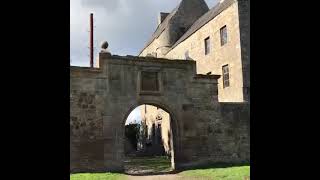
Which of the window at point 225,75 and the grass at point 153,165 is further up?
the window at point 225,75

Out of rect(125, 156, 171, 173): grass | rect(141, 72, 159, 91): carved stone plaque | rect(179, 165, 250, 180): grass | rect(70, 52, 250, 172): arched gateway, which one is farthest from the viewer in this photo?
rect(125, 156, 171, 173): grass

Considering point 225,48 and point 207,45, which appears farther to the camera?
point 207,45

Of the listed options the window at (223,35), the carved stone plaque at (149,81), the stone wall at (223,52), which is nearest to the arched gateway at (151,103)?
the carved stone plaque at (149,81)

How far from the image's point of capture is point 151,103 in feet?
51.0

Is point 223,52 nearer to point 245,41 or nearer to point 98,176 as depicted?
point 245,41

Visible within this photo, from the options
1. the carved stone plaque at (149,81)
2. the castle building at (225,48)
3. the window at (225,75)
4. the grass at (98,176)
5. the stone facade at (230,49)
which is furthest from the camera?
the window at (225,75)

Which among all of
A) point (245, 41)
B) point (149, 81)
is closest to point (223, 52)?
point (245, 41)

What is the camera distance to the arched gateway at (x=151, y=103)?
14391 mm

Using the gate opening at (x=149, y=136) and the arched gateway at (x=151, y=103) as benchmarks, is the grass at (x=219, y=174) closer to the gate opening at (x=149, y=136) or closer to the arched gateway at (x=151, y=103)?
the arched gateway at (x=151, y=103)

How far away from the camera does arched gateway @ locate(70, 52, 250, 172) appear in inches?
567

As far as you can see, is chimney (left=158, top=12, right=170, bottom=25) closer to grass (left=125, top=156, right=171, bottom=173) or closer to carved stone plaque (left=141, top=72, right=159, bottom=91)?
grass (left=125, top=156, right=171, bottom=173)

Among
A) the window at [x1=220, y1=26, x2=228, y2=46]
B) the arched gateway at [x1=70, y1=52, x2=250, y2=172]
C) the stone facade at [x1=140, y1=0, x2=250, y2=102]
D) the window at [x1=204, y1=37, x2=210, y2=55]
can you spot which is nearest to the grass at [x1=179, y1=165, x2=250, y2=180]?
the arched gateway at [x1=70, y1=52, x2=250, y2=172]
